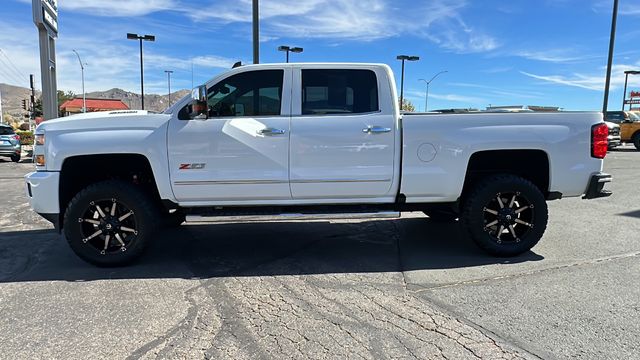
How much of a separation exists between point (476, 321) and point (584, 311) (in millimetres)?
947

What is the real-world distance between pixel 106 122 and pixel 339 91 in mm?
2462

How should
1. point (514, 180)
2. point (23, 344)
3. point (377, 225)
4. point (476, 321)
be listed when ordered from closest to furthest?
point (23, 344), point (476, 321), point (514, 180), point (377, 225)

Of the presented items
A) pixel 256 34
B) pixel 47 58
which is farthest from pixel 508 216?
pixel 47 58

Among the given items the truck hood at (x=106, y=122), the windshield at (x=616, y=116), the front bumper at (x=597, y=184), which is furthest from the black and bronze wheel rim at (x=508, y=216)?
the windshield at (x=616, y=116)

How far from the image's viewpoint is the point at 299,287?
4.27m

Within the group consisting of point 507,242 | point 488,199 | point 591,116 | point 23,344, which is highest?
point 591,116

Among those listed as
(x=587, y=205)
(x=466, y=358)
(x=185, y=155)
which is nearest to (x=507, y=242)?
(x=466, y=358)

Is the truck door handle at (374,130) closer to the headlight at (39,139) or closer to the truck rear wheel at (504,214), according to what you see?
the truck rear wheel at (504,214)

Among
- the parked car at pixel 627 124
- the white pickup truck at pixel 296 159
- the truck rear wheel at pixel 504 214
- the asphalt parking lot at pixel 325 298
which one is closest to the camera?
the asphalt parking lot at pixel 325 298

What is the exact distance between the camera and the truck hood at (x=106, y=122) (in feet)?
15.3

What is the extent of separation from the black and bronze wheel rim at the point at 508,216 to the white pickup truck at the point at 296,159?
13mm

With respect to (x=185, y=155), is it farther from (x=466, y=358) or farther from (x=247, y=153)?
(x=466, y=358)

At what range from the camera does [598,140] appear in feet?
16.3

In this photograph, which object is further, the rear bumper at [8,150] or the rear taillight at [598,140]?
the rear bumper at [8,150]
